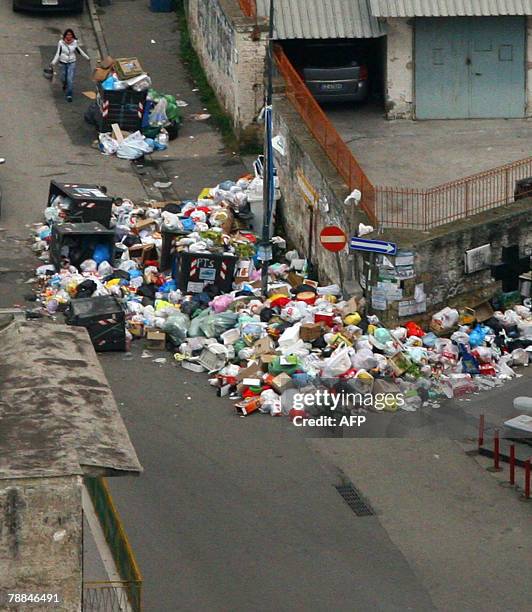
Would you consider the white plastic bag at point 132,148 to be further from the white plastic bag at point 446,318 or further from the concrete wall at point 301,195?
the white plastic bag at point 446,318

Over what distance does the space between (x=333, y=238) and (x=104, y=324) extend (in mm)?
3486

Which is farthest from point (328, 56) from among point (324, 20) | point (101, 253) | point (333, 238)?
point (333, 238)

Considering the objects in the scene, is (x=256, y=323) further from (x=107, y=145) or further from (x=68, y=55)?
(x=68, y=55)

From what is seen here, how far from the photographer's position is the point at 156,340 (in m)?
25.1

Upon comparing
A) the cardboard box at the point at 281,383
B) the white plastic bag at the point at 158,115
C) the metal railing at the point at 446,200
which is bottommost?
the cardboard box at the point at 281,383

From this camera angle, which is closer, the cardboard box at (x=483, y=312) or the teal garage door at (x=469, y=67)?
the cardboard box at (x=483, y=312)

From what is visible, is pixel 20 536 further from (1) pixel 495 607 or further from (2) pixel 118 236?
(2) pixel 118 236

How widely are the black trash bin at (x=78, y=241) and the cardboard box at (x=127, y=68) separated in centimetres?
576

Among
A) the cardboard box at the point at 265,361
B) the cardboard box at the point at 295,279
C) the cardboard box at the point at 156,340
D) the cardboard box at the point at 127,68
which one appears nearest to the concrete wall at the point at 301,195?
the cardboard box at the point at 295,279

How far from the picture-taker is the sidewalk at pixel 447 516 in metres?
18.8

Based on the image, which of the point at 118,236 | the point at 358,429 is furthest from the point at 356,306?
the point at 118,236

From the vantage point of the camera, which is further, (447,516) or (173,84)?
(173,84)

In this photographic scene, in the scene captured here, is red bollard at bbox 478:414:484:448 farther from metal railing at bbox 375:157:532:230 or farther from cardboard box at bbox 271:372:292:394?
metal railing at bbox 375:157:532:230

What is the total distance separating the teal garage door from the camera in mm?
30906
